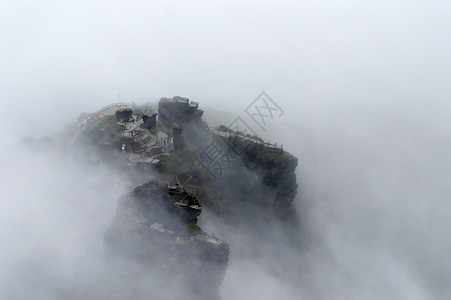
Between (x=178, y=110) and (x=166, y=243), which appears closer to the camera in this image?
(x=166, y=243)

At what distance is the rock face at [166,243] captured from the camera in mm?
48625

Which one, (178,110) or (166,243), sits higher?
(178,110)

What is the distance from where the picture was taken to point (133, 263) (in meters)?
48.8

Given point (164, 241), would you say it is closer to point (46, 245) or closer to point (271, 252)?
point (46, 245)

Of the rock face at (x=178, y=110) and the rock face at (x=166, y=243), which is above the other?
the rock face at (x=178, y=110)

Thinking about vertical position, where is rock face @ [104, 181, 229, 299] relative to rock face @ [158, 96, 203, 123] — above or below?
below

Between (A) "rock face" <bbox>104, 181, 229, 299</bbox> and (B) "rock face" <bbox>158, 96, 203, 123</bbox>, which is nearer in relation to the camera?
(A) "rock face" <bbox>104, 181, 229, 299</bbox>

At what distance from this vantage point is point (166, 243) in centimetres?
4897

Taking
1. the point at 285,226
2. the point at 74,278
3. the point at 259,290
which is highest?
the point at 285,226

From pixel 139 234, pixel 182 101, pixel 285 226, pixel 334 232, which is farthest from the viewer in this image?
pixel 334 232

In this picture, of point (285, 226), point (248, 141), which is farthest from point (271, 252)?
point (248, 141)

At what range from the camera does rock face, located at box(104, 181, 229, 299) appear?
1914 inches

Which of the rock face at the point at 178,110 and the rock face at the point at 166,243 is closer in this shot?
the rock face at the point at 166,243

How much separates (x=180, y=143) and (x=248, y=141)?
20.4 meters
